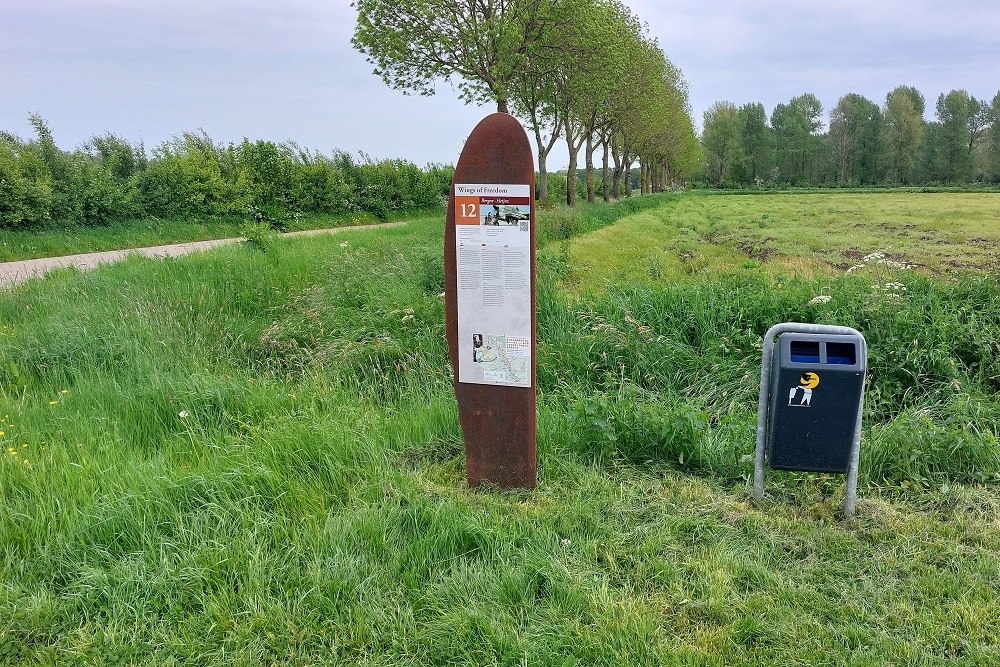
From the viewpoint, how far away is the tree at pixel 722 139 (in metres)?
94.1

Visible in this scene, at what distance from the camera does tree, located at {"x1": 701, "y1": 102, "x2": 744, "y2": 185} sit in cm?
9406

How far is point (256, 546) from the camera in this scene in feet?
9.60

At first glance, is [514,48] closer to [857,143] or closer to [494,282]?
[494,282]

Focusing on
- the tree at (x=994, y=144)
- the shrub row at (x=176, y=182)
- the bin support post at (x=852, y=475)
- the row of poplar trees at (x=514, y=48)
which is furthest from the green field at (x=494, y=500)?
the tree at (x=994, y=144)

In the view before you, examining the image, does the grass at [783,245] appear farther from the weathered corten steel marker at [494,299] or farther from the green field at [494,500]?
the weathered corten steel marker at [494,299]

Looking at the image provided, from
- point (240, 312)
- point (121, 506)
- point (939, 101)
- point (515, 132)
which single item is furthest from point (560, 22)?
point (939, 101)

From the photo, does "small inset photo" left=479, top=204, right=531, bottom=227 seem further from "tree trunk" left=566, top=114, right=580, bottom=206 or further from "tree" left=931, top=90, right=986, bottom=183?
"tree" left=931, top=90, right=986, bottom=183

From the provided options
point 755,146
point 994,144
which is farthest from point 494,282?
point 755,146

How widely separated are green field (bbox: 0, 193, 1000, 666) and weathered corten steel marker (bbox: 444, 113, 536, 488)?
0.99 ft

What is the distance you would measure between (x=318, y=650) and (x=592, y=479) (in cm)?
181

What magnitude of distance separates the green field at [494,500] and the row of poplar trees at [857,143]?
306 feet

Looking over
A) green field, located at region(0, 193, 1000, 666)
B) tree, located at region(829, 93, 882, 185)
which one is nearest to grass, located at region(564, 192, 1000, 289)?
green field, located at region(0, 193, 1000, 666)

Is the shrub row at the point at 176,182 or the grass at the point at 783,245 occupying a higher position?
the shrub row at the point at 176,182

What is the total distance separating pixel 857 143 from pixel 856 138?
0.72 meters
